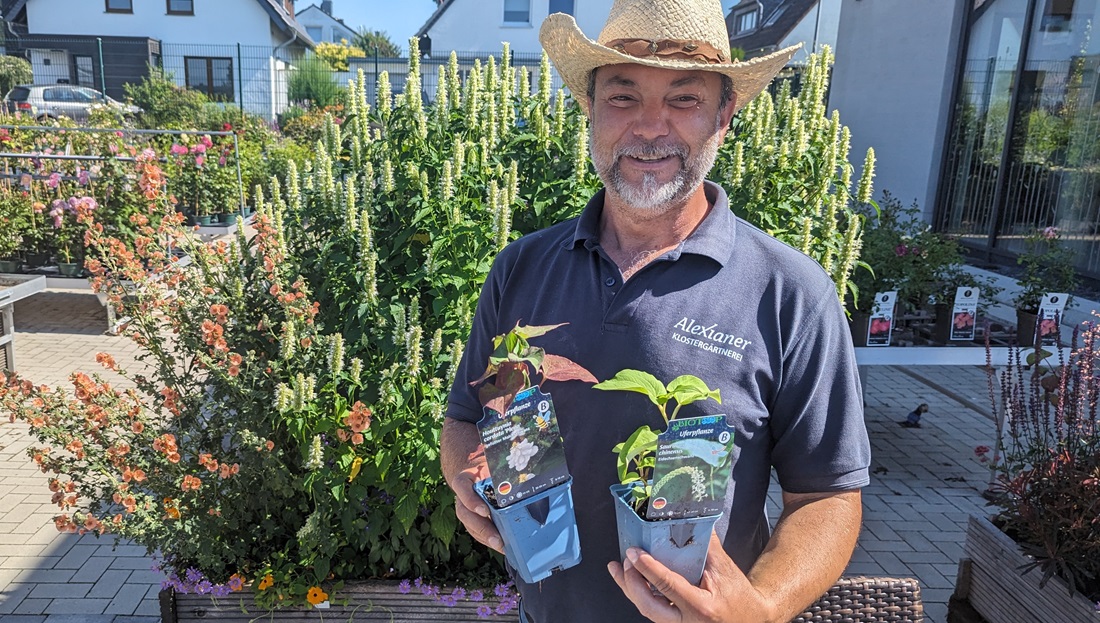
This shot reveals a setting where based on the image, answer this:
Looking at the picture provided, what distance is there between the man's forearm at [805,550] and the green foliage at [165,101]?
17.9 meters

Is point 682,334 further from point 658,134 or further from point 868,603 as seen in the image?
point 868,603

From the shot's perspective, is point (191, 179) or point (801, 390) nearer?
point (801, 390)

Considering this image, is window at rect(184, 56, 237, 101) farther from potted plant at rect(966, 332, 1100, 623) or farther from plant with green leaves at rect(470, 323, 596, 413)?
plant with green leaves at rect(470, 323, 596, 413)

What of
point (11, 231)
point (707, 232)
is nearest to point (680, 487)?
point (707, 232)

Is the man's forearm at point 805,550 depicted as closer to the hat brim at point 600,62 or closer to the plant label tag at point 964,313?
the hat brim at point 600,62

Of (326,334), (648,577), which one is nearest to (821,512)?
(648,577)

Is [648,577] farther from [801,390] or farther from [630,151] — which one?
[630,151]

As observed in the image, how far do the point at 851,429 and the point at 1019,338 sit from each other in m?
4.02

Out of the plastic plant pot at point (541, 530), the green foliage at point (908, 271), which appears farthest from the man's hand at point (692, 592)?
the green foliage at point (908, 271)

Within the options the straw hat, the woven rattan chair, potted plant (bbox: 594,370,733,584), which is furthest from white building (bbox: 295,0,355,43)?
potted plant (bbox: 594,370,733,584)

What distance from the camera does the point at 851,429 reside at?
55.6 inches

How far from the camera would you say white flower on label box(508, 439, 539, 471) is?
1225mm

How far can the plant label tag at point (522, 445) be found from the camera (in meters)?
1.22

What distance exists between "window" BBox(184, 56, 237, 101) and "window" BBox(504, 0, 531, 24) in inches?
432
